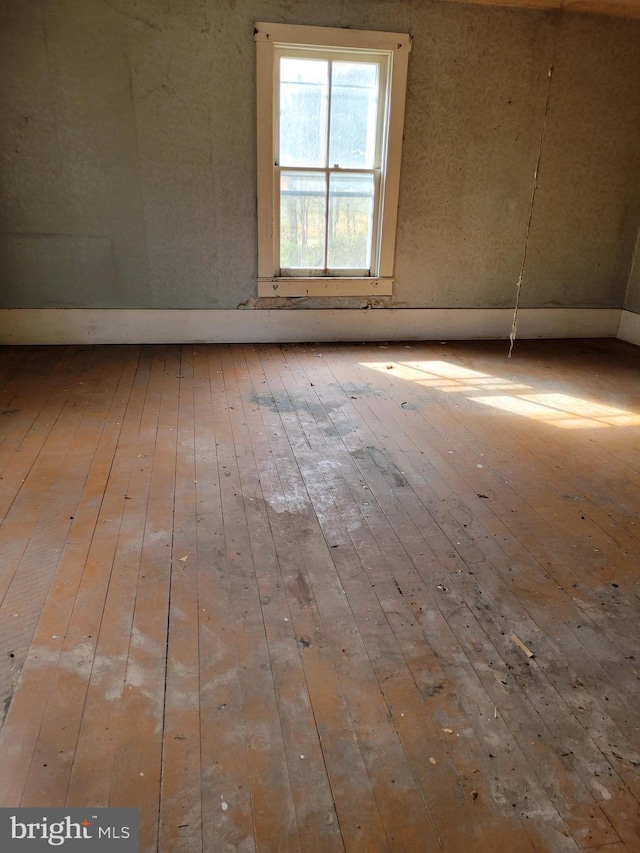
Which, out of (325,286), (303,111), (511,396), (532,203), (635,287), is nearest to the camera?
(511,396)

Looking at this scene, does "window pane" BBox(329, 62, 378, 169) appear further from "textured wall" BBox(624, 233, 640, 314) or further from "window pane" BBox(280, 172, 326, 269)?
"textured wall" BBox(624, 233, 640, 314)

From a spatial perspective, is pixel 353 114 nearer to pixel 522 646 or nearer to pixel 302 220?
pixel 302 220

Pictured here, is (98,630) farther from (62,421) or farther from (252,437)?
(62,421)

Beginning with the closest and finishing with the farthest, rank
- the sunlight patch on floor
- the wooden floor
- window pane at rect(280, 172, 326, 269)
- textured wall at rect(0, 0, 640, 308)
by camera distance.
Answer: the wooden floor, the sunlight patch on floor, textured wall at rect(0, 0, 640, 308), window pane at rect(280, 172, 326, 269)

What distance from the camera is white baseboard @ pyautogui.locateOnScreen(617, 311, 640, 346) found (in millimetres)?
5148

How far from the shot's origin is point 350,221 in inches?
183

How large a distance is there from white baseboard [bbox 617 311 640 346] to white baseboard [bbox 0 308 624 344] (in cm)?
2

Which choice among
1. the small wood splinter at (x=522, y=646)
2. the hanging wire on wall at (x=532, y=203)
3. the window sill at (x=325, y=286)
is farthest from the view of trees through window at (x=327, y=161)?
the small wood splinter at (x=522, y=646)

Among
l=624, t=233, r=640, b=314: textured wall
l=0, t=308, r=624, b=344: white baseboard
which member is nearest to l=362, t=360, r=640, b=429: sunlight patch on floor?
l=0, t=308, r=624, b=344: white baseboard

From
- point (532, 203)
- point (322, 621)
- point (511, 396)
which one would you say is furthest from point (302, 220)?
point (322, 621)

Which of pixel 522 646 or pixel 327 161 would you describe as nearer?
pixel 522 646

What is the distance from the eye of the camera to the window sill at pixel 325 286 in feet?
15.2

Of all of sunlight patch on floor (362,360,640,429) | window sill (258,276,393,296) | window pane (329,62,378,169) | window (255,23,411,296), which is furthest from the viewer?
window sill (258,276,393,296)

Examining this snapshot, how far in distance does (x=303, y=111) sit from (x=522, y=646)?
3.89 m
